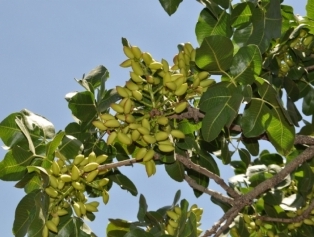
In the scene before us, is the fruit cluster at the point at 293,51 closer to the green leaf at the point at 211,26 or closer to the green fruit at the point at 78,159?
the green leaf at the point at 211,26

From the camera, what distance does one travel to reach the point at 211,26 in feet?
6.70

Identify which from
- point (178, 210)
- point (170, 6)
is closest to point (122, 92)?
point (170, 6)

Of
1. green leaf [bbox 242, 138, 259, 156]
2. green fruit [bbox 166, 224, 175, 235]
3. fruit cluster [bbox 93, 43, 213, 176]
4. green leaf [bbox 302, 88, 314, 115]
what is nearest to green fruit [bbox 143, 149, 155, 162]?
fruit cluster [bbox 93, 43, 213, 176]

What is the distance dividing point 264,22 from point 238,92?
25 cm

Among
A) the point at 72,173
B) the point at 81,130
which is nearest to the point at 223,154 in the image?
the point at 81,130

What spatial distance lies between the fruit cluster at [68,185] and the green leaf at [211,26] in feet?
1.81

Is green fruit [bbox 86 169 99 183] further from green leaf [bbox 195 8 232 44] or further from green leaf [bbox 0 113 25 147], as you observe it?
green leaf [bbox 195 8 232 44]

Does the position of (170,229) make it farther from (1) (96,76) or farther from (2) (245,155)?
(2) (245,155)

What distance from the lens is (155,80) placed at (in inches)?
75.7

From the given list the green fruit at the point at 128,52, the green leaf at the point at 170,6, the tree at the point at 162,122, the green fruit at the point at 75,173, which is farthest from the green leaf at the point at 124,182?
the green leaf at the point at 170,6

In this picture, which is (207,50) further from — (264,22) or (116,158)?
(116,158)

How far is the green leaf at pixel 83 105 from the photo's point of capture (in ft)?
6.87

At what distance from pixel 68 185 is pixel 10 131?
13.2 inches

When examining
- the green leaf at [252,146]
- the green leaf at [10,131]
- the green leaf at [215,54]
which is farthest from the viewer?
the green leaf at [252,146]
